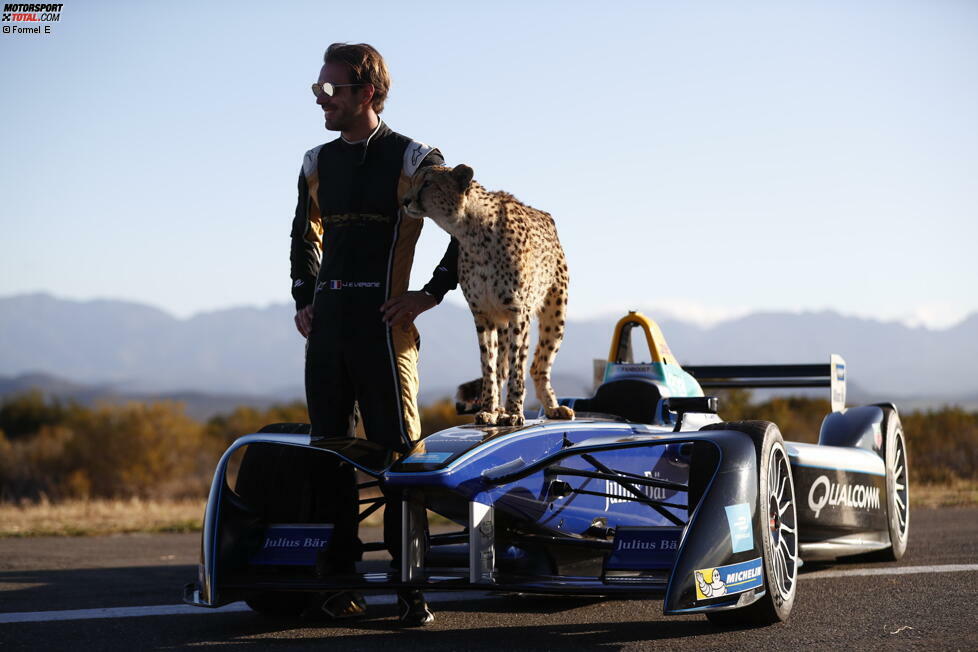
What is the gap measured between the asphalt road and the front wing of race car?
300 mm

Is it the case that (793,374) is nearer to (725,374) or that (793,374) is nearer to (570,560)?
(725,374)

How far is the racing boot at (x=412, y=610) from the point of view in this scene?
6707 mm

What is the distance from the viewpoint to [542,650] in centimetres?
585

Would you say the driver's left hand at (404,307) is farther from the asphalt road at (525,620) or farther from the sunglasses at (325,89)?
the asphalt road at (525,620)

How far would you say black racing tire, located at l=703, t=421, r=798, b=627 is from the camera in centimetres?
617

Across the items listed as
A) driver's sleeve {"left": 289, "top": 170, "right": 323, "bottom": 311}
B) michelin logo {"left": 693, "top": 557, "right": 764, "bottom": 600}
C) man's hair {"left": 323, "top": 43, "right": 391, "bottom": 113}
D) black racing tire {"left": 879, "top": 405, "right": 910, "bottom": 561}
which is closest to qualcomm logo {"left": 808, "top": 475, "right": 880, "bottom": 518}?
black racing tire {"left": 879, "top": 405, "right": 910, "bottom": 561}

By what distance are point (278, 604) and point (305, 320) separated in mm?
1717

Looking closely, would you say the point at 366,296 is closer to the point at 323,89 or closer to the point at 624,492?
the point at 323,89

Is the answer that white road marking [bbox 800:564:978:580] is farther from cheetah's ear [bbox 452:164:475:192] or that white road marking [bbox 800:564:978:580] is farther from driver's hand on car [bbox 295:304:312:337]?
driver's hand on car [bbox 295:304:312:337]

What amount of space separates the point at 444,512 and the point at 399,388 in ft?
2.64

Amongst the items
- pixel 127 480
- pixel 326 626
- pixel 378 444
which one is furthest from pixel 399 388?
pixel 127 480

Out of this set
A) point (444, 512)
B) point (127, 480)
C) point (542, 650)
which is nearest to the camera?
point (542, 650)

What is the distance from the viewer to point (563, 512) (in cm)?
723

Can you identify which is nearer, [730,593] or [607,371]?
[730,593]
